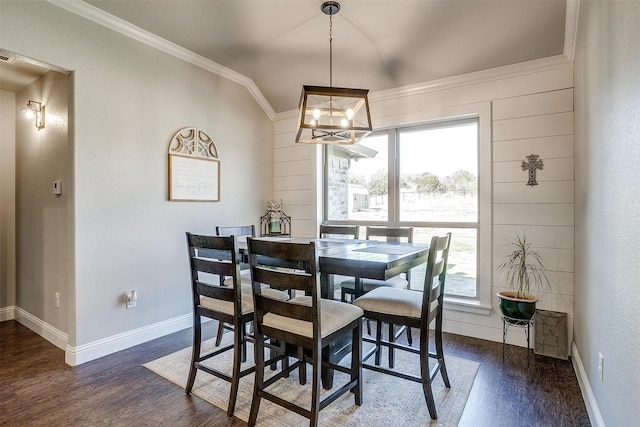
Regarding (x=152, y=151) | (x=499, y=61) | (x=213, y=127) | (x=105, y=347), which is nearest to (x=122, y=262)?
(x=105, y=347)

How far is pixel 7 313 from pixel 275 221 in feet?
10.2

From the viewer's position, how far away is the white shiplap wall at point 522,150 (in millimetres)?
2855

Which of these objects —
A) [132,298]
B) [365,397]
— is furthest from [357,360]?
[132,298]

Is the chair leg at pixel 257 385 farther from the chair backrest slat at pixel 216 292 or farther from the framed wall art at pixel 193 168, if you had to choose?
the framed wall art at pixel 193 168

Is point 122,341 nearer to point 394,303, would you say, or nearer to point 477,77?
point 394,303

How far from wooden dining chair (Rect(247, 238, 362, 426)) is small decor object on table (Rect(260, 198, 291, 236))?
2.35m

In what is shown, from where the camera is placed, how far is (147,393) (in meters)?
2.25

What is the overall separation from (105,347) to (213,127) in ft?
7.76

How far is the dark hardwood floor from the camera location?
6.47ft

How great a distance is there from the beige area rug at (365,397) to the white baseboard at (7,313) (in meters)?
2.32

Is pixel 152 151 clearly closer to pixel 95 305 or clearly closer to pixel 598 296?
pixel 95 305

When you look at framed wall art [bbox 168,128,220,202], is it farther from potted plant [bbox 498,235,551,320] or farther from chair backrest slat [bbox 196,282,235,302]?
potted plant [bbox 498,235,551,320]

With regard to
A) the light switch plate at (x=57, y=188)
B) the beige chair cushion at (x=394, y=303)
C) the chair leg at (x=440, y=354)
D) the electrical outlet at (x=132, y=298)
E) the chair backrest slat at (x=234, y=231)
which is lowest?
the chair leg at (x=440, y=354)

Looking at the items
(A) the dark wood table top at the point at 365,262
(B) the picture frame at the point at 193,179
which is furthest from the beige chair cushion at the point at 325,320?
(B) the picture frame at the point at 193,179
